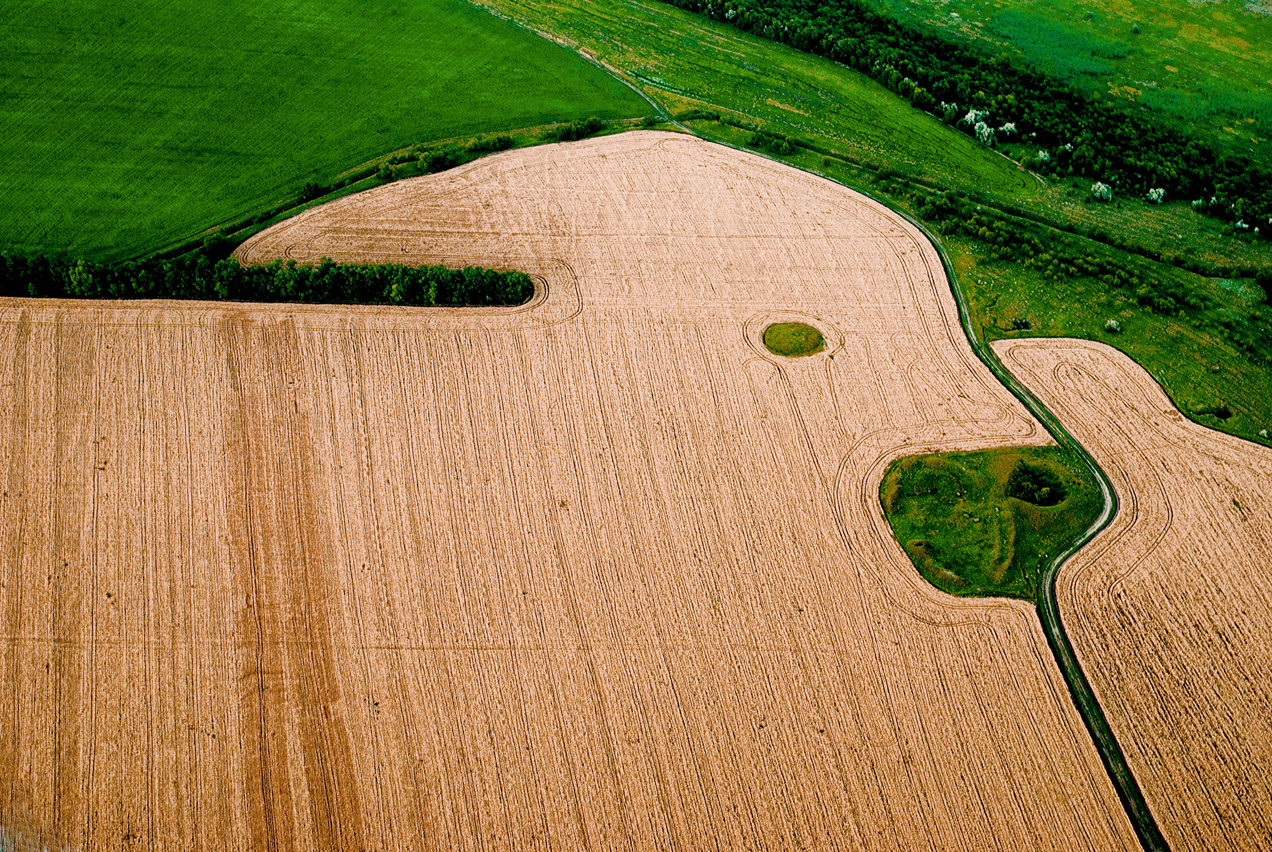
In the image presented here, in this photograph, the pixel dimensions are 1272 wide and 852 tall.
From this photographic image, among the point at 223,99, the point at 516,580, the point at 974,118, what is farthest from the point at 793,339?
the point at 223,99

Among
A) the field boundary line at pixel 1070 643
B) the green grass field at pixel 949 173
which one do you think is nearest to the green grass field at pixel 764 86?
the green grass field at pixel 949 173

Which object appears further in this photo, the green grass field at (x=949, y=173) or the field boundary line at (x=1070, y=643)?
the green grass field at (x=949, y=173)

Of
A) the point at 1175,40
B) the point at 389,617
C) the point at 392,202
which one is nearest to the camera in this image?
the point at 389,617

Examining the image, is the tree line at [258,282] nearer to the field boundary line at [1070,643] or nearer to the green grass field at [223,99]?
the green grass field at [223,99]

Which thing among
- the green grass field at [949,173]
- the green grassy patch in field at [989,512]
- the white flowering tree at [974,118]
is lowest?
the green grassy patch in field at [989,512]

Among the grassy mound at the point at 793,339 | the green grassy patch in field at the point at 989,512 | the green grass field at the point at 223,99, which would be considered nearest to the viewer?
the green grassy patch in field at the point at 989,512

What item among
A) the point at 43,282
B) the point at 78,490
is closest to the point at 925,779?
the point at 78,490

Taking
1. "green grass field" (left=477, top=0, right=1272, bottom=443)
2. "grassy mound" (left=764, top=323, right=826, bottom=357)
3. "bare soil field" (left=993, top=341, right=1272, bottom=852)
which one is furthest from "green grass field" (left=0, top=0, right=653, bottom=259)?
"bare soil field" (left=993, top=341, right=1272, bottom=852)

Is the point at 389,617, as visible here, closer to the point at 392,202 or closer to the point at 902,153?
the point at 392,202

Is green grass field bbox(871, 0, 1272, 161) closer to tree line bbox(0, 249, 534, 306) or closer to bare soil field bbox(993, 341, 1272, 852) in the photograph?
bare soil field bbox(993, 341, 1272, 852)
